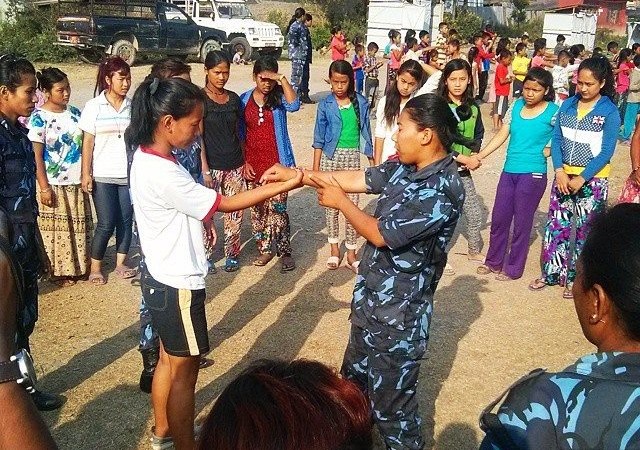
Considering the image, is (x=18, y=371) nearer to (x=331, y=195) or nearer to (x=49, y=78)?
(x=331, y=195)

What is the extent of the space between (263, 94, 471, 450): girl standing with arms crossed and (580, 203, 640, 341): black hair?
1.07 meters

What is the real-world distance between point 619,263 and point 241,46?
21044 mm

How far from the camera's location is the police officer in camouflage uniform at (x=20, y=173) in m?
3.52

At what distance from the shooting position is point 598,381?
4.29 feet

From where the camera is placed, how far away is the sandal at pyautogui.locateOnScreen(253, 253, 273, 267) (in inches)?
226

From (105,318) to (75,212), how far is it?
3.62ft

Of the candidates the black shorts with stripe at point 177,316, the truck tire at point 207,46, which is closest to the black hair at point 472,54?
the truck tire at point 207,46

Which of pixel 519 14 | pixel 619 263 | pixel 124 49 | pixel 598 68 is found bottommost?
Answer: pixel 619 263

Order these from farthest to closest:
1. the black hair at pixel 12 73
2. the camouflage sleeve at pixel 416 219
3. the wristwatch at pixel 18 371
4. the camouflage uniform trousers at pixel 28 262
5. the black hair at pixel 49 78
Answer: the black hair at pixel 49 78, the black hair at pixel 12 73, the camouflage uniform trousers at pixel 28 262, the camouflage sleeve at pixel 416 219, the wristwatch at pixel 18 371

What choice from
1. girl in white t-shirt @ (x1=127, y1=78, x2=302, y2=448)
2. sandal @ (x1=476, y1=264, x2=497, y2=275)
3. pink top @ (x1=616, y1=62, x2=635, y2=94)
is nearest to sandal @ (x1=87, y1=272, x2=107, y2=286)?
girl in white t-shirt @ (x1=127, y1=78, x2=302, y2=448)

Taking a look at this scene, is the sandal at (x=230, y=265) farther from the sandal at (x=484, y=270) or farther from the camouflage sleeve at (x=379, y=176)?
the camouflage sleeve at (x=379, y=176)

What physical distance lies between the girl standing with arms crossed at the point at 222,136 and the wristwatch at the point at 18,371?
389 centimetres

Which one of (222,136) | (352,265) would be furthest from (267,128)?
(352,265)

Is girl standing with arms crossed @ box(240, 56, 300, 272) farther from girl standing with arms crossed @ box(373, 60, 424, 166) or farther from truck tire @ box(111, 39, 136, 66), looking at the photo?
truck tire @ box(111, 39, 136, 66)
